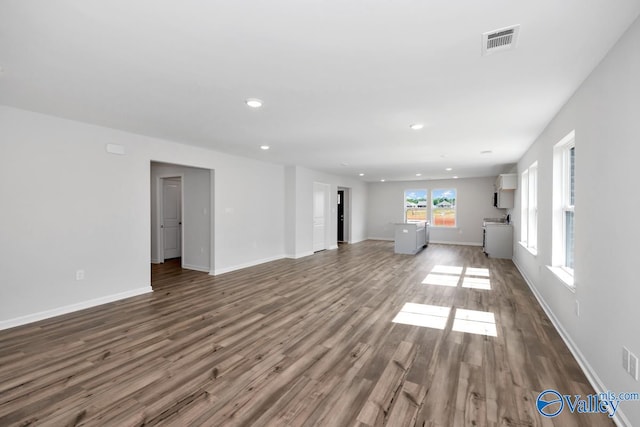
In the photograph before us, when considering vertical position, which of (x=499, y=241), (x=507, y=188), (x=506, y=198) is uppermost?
(x=507, y=188)

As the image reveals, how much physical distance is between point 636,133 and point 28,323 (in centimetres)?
571

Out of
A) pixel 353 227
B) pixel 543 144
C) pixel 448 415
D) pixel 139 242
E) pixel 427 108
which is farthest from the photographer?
pixel 353 227

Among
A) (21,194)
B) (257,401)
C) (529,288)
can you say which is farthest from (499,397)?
(21,194)

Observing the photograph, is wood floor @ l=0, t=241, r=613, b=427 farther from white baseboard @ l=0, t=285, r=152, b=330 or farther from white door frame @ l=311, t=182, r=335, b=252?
white door frame @ l=311, t=182, r=335, b=252

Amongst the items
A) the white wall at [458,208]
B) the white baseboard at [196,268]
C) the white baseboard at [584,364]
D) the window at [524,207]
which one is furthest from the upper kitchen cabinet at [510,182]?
the white baseboard at [196,268]

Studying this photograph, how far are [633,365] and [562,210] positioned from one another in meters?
2.20

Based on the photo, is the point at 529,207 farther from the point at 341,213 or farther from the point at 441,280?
the point at 341,213

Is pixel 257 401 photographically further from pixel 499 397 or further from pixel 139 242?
pixel 139 242

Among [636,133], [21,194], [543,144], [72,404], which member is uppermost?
[543,144]

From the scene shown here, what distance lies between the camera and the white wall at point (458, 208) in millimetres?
10203

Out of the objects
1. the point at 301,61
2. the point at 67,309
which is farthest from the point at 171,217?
the point at 301,61

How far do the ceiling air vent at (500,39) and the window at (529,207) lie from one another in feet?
11.7

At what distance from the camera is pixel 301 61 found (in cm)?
219

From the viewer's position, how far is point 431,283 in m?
5.17
